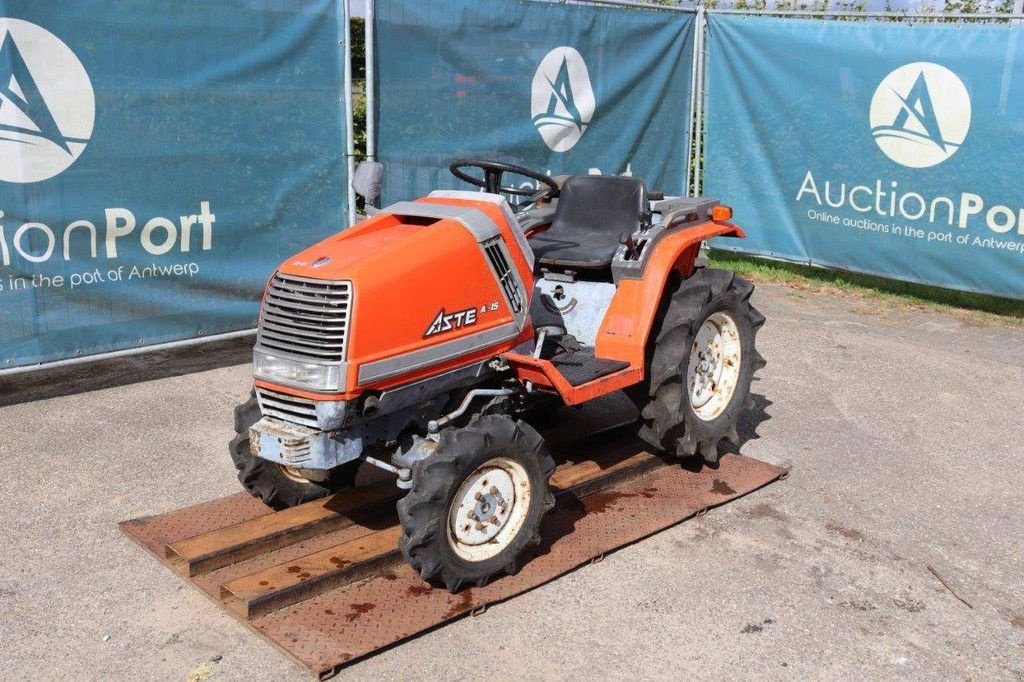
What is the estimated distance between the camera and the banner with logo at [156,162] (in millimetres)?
6340

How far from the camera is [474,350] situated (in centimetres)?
461

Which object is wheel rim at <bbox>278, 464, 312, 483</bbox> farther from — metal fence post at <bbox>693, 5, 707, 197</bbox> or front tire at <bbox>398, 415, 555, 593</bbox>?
metal fence post at <bbox>693, 5, 707, 197</bbox>

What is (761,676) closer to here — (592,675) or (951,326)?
(592,675)

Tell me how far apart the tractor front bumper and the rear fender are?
1414 mm

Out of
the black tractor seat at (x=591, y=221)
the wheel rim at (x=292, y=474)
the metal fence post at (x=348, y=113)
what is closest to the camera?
the wheel rim at (x=292, y=474)

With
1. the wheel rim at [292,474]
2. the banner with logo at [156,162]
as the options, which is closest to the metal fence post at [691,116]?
the banner with logo at [156,162]

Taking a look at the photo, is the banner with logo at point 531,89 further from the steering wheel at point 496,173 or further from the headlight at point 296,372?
the headlight at point 296,372

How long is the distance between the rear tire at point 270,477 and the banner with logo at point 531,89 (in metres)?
3.24

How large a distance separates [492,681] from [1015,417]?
432 centimetres

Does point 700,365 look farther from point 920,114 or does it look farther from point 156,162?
point 920,114

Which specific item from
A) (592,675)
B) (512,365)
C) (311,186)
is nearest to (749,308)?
(512,365)

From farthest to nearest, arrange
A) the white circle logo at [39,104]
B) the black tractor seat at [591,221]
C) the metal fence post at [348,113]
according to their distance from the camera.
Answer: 1. the metal fence post at [348,113]
2. the white circle logo at [39,104]
3. the black tractor seat at [591,221]

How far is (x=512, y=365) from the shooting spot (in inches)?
191

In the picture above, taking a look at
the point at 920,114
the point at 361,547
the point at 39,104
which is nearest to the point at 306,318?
the point at 361,547
